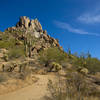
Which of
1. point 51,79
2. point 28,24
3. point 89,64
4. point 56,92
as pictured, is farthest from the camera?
point 28,24

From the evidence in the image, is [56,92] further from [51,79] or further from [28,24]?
[28,24]

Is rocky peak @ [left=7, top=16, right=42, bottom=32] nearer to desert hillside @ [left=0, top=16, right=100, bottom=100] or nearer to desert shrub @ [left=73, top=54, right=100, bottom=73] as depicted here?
desert hillside @ [left=0, top=16, right=100, bottom=100]

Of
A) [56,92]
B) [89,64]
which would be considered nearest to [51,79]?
[56,92]

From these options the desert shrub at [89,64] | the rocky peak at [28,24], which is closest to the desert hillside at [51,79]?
the desert shrub at [89,64]

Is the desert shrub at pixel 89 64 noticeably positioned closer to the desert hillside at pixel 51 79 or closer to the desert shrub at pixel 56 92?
the desert hillside at pixel 51 79

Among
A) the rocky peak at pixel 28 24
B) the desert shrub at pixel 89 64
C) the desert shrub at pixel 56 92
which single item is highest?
the rocky peak at pixel 28 24

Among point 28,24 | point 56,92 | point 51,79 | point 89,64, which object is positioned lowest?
point 51,79

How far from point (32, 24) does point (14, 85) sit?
64215mm

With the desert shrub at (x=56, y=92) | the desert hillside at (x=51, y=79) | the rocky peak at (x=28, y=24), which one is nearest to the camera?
the desert shrub at (x=56, y=92)

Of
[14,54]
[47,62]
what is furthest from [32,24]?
[47,62]

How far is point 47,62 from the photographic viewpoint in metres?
12.8

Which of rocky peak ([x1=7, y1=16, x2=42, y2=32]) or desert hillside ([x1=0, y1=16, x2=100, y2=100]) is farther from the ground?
rocky peak ([x1=7, y1=16, x2=42, y2=32])

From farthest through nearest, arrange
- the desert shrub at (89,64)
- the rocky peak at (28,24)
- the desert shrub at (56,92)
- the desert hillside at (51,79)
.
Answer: the rocky peak at (28,24)
the desert shrub at (89,64)
the desert hillside at (51,79)
the desert shrub at (56,92)

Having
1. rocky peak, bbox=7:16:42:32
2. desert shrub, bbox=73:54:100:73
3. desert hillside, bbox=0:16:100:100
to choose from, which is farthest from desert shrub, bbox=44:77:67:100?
rocky peak, bbox=7:16:42:32
